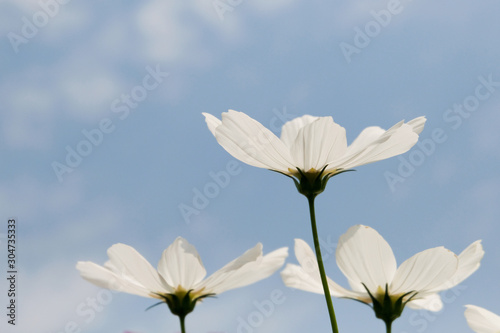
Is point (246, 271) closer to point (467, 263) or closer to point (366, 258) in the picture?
point (366, 258)

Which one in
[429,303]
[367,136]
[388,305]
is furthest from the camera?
[367,136]

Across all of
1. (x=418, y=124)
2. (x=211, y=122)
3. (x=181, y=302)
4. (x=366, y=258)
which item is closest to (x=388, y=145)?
(x=418, y=124)

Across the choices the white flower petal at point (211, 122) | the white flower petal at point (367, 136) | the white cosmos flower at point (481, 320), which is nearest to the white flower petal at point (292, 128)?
the white flower petal at point (367, 136)

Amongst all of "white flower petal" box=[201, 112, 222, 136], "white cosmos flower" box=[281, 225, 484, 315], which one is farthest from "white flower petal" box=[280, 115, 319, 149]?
"white cosmos flower" box=[281, 225, 484, 315]

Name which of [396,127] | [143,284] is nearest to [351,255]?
[396,127]

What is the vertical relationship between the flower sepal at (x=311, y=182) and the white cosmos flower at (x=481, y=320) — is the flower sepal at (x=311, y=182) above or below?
above

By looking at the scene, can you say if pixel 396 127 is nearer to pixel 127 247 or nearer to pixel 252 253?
pixel 252 253

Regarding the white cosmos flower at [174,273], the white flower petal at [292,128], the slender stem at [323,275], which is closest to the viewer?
the slender stem at [323,275]

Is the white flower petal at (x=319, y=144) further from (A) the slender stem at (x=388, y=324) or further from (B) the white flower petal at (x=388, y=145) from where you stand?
(A) the slender stem at (x=388, y=324)
